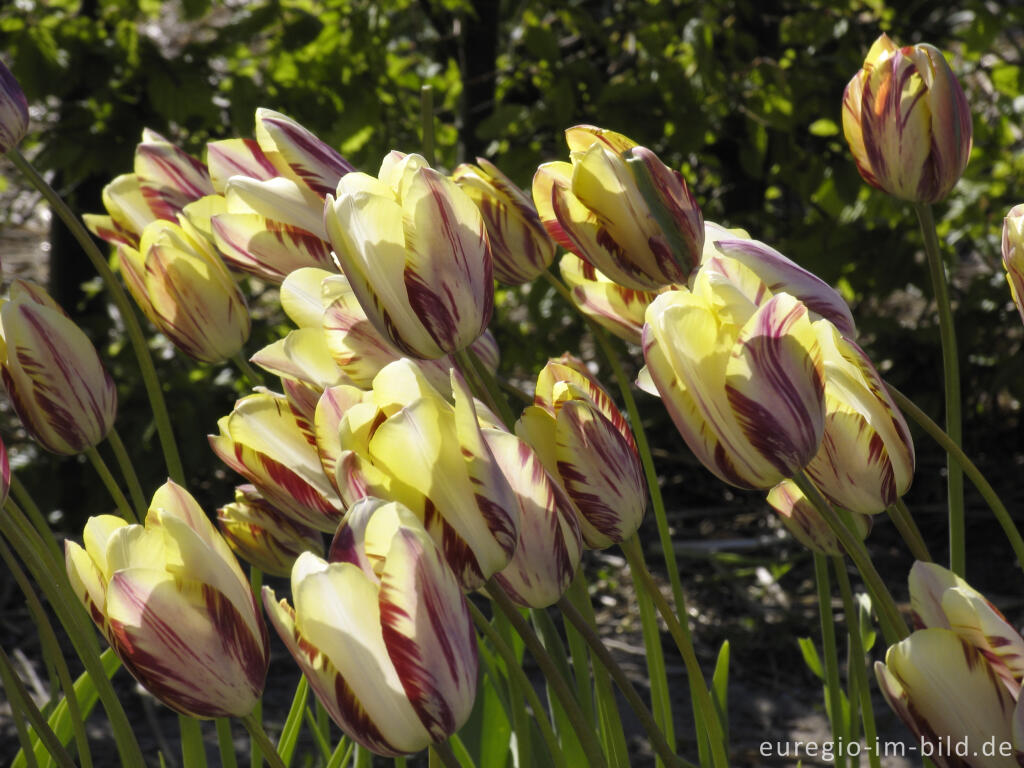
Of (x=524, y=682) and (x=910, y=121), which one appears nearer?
(x=524, y=682)

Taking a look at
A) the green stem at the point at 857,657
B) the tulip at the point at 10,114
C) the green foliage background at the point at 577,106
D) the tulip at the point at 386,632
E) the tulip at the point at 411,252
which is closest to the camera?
the tulip at the point at 386,632

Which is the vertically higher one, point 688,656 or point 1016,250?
point 1016,250

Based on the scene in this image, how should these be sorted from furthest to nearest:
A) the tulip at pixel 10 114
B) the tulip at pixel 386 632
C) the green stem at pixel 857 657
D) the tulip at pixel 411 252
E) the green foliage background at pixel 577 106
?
the green foliage background at pixel 577 106
the tulip at pixel 10 114
the green stem at pixel 857 657
the tulip at pixel 411 252
the tulip at pixel 386 632

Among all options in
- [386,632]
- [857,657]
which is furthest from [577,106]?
[386,632]

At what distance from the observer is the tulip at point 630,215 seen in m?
0.54

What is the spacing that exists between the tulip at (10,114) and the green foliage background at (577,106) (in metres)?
1.11

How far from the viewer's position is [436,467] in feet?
1.28

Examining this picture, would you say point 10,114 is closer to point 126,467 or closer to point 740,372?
point 126,467

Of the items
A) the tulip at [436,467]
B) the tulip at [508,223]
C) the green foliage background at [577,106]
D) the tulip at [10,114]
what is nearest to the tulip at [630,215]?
the tulip at [508,223]

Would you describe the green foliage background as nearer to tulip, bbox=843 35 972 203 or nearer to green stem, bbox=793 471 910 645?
tulip, bbox=843 35 972 203

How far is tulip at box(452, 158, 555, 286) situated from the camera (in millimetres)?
618

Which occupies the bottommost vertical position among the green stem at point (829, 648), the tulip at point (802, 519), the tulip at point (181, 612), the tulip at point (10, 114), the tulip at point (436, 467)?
the green stem at point (829, 648)

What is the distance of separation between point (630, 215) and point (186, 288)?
253mm

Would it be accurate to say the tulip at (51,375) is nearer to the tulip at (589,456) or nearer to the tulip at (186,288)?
the tulip at (186,288)
